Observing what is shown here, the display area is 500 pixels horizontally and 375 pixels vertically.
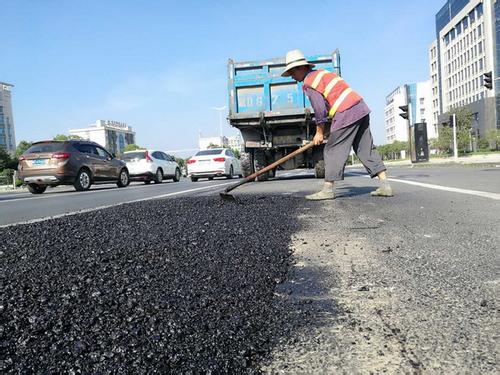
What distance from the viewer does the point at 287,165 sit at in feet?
40.3

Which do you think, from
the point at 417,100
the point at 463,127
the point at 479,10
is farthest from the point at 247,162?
the point at 417,100

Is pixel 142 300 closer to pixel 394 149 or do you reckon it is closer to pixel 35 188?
pixel 35 188

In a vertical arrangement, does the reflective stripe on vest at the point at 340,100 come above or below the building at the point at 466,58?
below

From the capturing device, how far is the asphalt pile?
1351mm

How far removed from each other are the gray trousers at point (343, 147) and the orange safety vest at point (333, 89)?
0.30 m

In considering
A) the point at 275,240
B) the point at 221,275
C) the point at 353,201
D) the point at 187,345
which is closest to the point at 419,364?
the point at 187,345

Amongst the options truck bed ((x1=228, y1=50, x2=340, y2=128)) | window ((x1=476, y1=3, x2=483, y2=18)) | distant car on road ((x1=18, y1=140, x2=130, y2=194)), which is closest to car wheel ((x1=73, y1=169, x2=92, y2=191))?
distant car on road ((x1=18, y1=140, x2=130, y2=194))

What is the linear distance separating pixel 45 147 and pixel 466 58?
291 ft

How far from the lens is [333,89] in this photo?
5668 millimetres

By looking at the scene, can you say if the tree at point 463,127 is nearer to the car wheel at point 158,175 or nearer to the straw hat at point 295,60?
the car wheel at point 158,175

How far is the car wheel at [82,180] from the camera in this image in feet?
42.3

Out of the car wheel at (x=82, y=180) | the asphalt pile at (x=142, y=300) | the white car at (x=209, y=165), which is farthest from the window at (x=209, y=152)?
the asphalt pile at (x=142, y=300)

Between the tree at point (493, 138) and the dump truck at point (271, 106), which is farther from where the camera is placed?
the tree at point (493, 138)

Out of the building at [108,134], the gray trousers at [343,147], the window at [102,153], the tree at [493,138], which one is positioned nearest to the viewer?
the gray trousers at [343,147]
